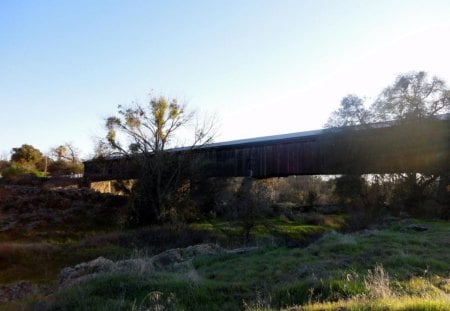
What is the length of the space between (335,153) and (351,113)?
2.95 metres

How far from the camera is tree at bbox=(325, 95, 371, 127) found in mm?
28359

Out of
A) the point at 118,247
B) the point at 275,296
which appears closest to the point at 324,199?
the point at 118,247

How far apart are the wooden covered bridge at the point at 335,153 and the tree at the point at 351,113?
72 cm

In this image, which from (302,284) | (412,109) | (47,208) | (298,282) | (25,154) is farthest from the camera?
(25,154)

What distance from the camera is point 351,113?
94.4ft

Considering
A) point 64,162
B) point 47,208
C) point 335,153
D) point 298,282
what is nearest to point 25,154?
point 64,162

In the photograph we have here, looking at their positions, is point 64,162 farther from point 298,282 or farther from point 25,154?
point 298,282

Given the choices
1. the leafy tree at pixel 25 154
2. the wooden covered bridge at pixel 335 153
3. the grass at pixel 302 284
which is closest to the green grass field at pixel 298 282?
the grass at pixel 302 284

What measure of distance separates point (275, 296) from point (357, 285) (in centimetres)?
147

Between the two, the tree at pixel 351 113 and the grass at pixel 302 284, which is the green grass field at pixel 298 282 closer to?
the grass at pixel 302 284

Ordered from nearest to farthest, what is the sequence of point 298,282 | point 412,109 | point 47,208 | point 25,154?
point 298,282 < point 412,109 < point 47,208 < point 25,154

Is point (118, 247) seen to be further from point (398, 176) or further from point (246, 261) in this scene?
point (398, 176)

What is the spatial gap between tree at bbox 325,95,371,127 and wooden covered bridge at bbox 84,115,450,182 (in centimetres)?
72

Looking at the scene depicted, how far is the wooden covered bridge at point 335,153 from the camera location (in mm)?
25766
